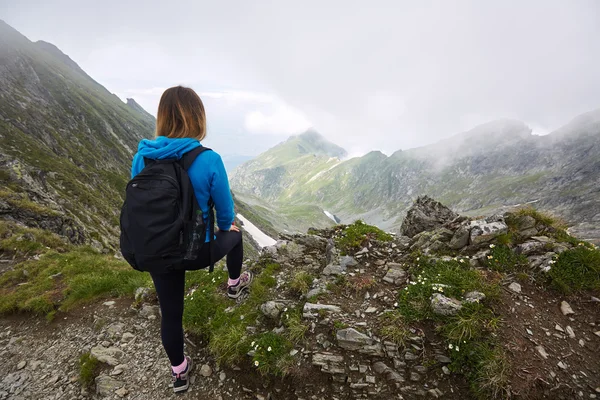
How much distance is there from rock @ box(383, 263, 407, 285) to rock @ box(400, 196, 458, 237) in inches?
210

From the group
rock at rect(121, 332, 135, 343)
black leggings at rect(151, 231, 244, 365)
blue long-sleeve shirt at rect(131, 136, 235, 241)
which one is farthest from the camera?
rock at rect(121, 332, 135, 343)

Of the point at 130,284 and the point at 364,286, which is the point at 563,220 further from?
the point at 130,284

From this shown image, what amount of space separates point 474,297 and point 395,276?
2.47m

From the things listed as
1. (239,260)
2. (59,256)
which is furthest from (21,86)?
(239,260)

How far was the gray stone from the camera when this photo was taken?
23.0 feet

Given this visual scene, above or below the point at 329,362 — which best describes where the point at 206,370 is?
below

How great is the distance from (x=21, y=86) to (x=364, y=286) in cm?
17995

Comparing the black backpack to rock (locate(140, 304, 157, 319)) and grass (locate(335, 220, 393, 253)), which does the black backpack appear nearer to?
rock (locate(140, 304, 157, 319))

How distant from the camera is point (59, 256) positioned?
14.3 m

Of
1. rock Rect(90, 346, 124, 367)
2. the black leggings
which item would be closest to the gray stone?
the black leggings

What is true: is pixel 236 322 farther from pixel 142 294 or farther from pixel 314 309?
pixel 142 294

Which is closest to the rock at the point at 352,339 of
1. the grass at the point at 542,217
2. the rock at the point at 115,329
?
the rock at the point at 115,329

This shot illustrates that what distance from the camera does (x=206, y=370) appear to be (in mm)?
7172

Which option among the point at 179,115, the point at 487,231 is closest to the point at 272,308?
the point at 179,115
